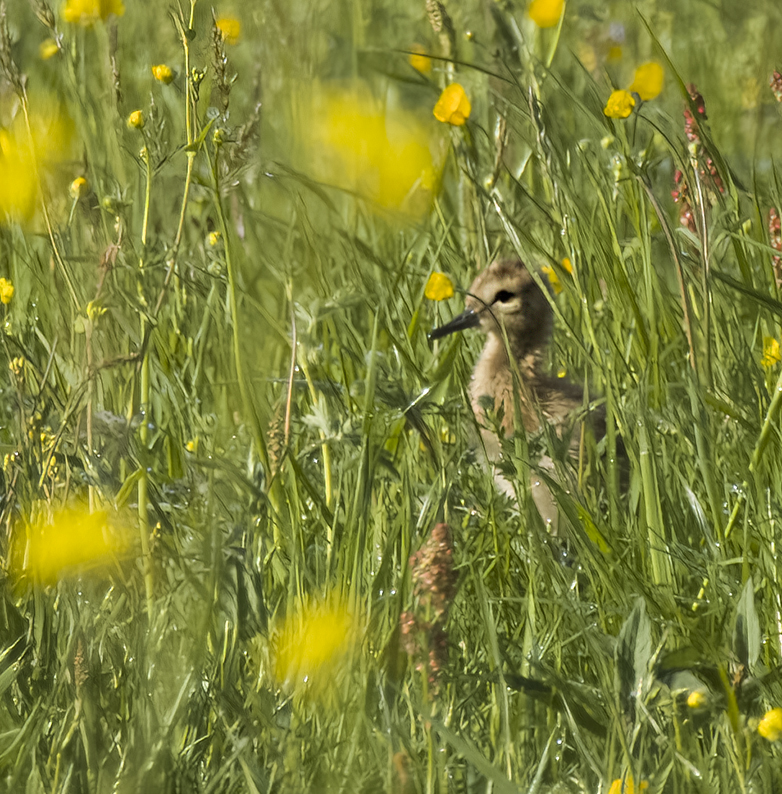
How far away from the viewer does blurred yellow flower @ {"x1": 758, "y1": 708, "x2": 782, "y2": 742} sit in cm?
127

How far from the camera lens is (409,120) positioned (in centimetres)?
404

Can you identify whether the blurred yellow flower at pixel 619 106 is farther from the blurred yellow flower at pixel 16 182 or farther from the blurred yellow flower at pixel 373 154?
the blurred yellow flower at pixel 16 182

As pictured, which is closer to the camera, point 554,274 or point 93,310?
point 93,310

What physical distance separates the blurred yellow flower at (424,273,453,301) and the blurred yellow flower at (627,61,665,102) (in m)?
0.60

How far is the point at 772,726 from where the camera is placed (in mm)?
1273

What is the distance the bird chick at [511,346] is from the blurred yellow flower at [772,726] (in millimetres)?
1497

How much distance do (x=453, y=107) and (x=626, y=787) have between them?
170 centimetres

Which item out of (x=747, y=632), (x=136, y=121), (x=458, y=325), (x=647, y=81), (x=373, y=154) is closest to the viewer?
(x=747, y=632)

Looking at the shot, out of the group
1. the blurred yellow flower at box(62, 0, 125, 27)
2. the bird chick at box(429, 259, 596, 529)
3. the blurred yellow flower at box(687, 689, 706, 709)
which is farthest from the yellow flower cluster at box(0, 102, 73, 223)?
the blurred yellow flower at box(687, 689, 706, 709)

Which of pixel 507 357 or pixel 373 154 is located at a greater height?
pixel 373 154

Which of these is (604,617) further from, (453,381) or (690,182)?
(453,381)

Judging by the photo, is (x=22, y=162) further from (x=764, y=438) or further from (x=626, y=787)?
(x=626, y=787)

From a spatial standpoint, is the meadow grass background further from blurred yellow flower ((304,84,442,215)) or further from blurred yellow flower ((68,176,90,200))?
blurred yellow flower ((304,84,442,215))

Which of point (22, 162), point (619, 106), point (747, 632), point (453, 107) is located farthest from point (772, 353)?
point (22, 162)
